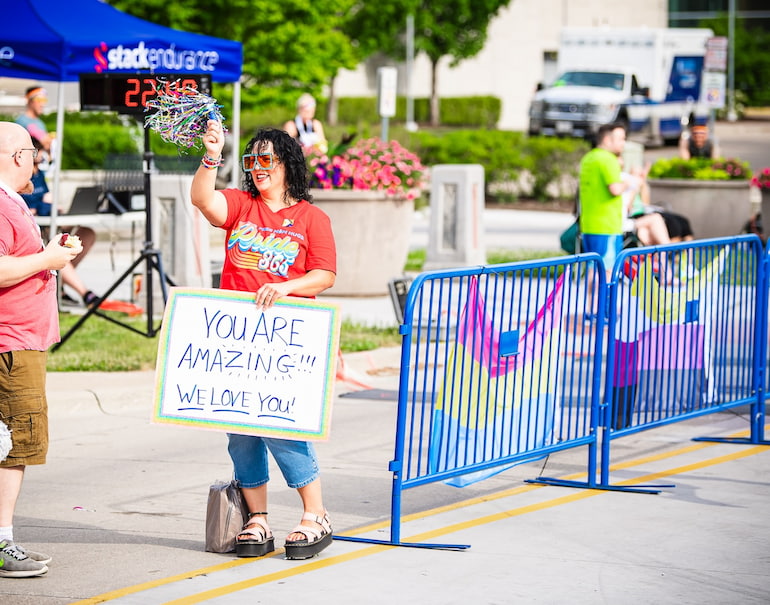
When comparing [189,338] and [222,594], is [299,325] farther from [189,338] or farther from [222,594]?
[222,594]

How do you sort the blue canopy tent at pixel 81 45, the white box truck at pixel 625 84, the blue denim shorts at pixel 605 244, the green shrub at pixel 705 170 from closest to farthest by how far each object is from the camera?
the blue denim shorts at pixel 605 244 → the blue canopy tent at pixel 81 45 → the green shrub at pixel 705 170 → the white box truck at pixel 625 84

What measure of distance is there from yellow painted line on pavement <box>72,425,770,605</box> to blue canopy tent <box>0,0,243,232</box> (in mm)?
5708

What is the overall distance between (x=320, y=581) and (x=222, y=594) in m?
0.42

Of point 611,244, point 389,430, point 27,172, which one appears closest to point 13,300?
point 27,172

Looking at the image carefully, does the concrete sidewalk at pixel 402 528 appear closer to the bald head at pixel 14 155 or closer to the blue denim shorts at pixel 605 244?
the bald head at pixel 14 155

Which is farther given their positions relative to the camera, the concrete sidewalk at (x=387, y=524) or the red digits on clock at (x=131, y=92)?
the red digits on clock at (x=131, y=92)

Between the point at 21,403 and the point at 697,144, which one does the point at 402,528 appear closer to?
the point at 21,403

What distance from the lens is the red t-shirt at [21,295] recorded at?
5711 millimetres

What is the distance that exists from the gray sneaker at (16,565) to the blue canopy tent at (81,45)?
650 centimetres

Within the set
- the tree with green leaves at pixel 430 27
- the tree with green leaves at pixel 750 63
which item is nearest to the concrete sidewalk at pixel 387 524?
the tree with green leaves at pixel 430 27

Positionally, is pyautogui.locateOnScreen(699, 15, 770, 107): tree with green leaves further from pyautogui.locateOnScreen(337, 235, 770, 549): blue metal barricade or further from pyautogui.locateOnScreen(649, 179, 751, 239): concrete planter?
pyautogui.locateOnScreen(337, 235, 770, 549): blue metal barricade

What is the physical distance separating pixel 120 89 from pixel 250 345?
18.9 ft

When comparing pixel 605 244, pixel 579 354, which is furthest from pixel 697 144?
pixel 579 354

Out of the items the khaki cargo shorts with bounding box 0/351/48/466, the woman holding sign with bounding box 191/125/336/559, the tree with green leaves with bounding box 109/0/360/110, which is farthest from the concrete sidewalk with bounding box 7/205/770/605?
the tree with green leaves with bounding box 109/0/360/110
